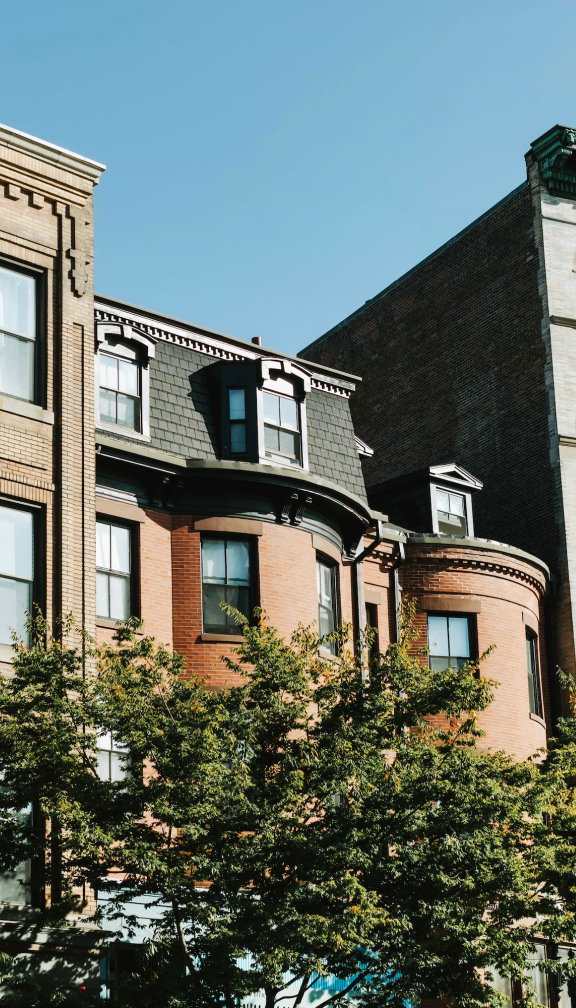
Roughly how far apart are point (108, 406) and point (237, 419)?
284 cm

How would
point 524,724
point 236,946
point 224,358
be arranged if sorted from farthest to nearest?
point 524,724 < point 224,358 < point 236,946

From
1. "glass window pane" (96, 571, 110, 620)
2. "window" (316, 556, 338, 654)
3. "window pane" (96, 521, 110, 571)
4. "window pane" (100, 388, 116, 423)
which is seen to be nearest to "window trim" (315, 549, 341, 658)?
"window" (316, 556, 338, 654)

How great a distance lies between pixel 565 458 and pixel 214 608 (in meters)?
12.7

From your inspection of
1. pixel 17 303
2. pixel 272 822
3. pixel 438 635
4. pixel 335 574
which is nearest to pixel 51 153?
pixel 17 303

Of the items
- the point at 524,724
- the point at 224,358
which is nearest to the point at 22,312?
the point at 224,358

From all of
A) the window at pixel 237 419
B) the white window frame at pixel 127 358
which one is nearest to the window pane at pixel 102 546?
A: the white window frame at pixel 127 358

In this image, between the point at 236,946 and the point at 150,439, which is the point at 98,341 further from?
the point at 236,946

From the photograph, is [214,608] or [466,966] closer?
[466,966]

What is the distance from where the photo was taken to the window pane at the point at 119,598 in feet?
80.8

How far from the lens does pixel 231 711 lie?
19453 millimetres

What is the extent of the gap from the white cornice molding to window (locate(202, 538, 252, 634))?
7.04 meters

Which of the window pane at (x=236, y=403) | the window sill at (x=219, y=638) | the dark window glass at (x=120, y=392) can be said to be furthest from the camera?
the window pane at (x=236, y=403)

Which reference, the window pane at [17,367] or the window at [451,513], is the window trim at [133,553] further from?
the window at [451,513]

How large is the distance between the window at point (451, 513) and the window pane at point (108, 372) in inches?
398
